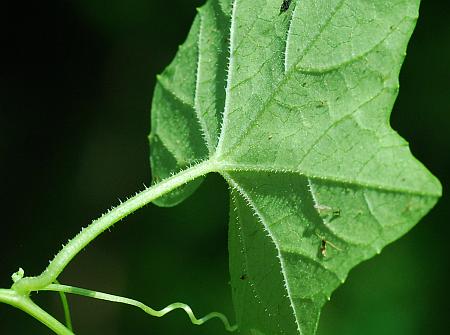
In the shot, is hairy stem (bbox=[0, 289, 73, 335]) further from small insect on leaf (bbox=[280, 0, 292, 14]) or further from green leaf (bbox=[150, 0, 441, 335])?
small insect on leaf (bbox=[280, 0, 292, 14])

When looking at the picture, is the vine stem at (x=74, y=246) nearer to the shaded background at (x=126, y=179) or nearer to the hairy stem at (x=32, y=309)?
the hairy stem at (x=32, y=309)

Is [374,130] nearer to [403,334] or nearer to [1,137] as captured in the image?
[403,334]

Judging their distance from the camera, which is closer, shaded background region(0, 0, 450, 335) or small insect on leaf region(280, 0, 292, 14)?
small insect on leaf region(280, 0, 292, 14)

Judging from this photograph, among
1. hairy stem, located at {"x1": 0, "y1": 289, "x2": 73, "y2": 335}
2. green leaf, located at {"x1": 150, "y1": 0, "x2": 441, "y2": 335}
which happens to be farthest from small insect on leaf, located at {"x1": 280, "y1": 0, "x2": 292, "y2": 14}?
hairy stem, located at {"x1": 0, "y1": 289, "x2": 73, "y2": 335}

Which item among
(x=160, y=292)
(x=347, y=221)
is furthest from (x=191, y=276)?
(x=347, y=221)

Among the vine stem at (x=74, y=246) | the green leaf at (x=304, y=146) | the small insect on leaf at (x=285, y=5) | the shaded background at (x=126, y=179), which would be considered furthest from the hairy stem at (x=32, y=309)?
the shaded background at (x=126, y=179)

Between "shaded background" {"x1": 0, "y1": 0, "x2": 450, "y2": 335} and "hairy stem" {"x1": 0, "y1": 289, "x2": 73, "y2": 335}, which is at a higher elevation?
"shaded background" {"x1": 0, "y1": 0, "x2": 450, "y2": 335}
